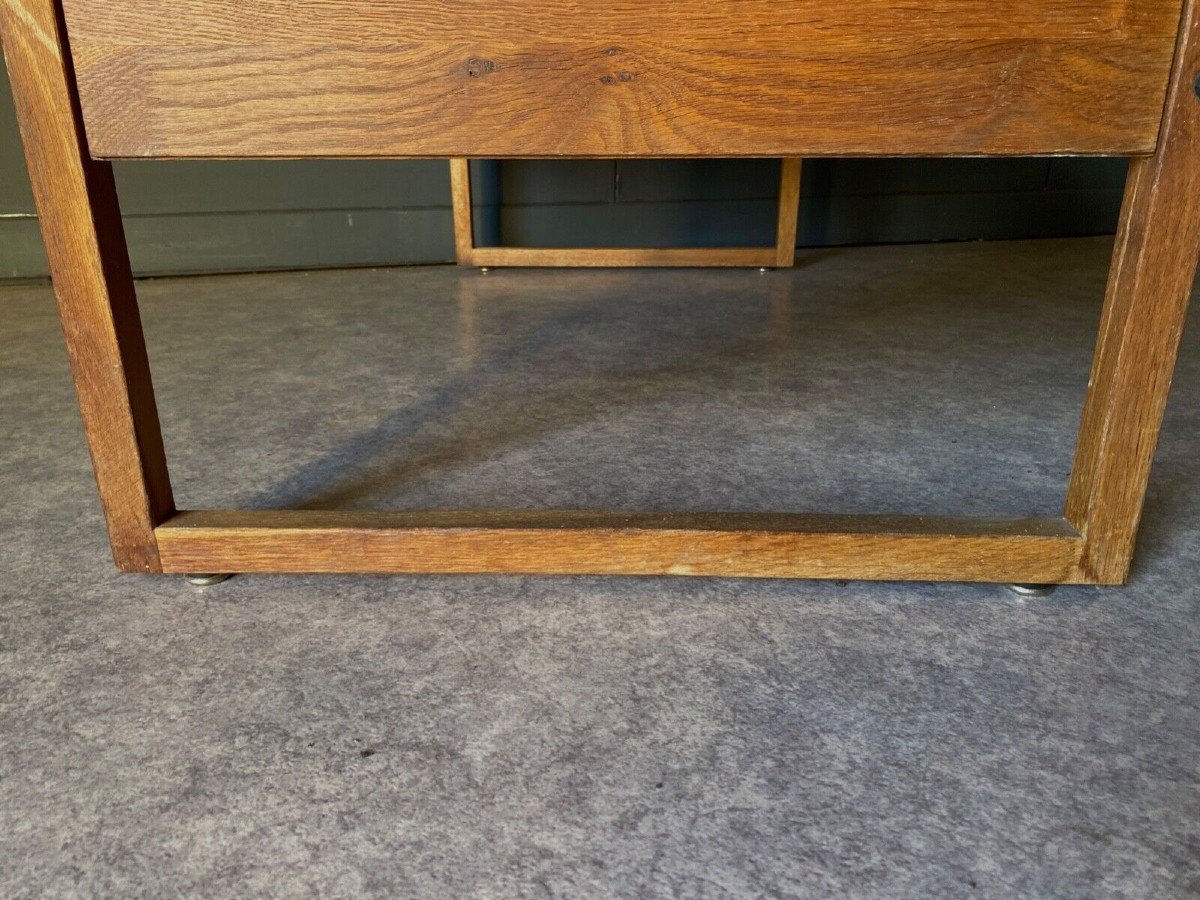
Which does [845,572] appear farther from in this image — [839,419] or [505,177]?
[505,177]

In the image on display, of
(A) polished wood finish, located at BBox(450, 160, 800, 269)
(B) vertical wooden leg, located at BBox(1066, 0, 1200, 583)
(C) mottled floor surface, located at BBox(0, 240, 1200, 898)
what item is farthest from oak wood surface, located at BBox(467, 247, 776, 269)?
(B) vertical wooden leg, located at BBox(1066, 0, 1200, 583)

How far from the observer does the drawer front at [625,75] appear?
853 millimetres

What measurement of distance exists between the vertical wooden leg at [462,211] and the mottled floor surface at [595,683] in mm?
1217

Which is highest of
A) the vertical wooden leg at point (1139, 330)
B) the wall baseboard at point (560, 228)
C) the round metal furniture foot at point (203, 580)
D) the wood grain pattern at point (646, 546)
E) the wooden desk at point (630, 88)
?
the wooden desk at point (630, 88)

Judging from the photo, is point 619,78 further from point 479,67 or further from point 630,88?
point 479,67

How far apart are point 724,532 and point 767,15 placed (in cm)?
50

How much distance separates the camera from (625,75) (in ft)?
2.87

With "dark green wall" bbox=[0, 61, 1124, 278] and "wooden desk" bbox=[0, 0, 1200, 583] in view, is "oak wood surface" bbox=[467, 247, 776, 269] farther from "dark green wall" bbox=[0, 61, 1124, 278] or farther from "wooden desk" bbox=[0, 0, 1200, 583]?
"wooden desk" bbox=[0, 0, 1200, 583]

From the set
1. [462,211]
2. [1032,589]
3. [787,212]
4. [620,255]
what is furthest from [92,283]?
[787,212]

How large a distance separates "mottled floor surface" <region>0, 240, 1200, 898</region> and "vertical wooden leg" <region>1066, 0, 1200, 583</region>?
101 mm

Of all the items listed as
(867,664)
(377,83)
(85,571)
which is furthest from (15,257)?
(867,664)

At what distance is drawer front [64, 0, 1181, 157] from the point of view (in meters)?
0.85

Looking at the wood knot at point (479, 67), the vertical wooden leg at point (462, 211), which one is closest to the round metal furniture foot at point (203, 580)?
the wood knot at point (479, 67)

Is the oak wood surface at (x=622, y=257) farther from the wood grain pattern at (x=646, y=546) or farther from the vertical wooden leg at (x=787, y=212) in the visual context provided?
the wood grain pattern at (x=646, y=546)
